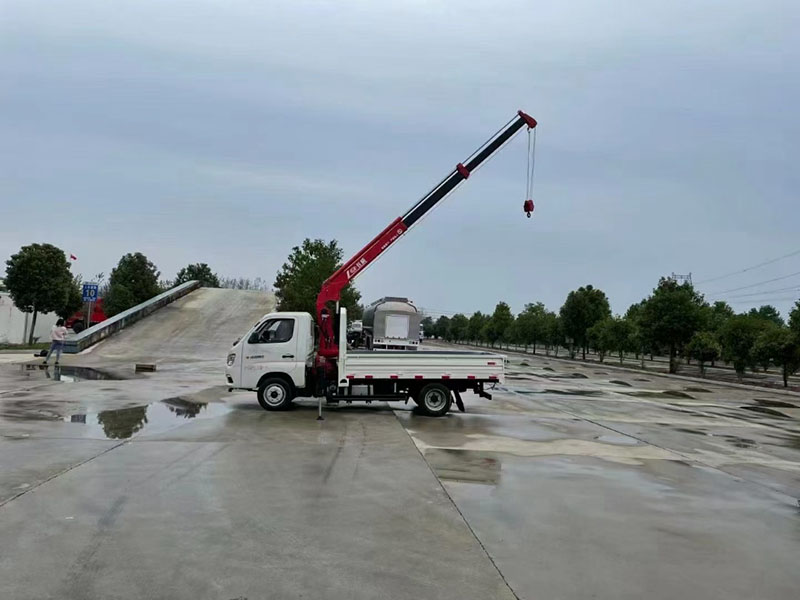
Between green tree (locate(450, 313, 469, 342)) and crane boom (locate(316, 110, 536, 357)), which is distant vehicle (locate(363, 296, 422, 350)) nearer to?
crane boom (locate(316, 110, 536, 357))

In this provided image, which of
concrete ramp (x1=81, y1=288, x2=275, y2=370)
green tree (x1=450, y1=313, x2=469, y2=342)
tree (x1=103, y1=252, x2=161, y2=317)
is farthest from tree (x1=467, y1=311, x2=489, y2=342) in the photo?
concrete ramp (x1=81, y1=288, x2=275, y2=370)

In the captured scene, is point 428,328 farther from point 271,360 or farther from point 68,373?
point 271,360

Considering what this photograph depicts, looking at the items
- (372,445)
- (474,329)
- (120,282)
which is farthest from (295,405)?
(474,329)

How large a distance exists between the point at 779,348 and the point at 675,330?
36.5 ft

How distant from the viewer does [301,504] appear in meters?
6.97

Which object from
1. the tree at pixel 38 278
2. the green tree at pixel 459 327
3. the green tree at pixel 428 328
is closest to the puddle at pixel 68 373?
the tree at pixel 38 278

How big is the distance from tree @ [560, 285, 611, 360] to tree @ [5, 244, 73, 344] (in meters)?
44.5

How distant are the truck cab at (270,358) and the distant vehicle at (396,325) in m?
11.3

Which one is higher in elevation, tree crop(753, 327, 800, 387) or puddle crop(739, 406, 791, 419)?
tree crop(753, 327, 800, 387)

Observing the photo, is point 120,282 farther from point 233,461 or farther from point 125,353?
point 233,461

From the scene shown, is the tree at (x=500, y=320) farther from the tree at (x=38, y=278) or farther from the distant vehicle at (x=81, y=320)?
the tree at (x=38, y=278)

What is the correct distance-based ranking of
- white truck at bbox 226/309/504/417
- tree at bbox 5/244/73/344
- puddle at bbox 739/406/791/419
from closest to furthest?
white truck at bbox 226/309/504/417 < puddle at bbox 739/406/791/419 < tree at bbox 5/244/73/344

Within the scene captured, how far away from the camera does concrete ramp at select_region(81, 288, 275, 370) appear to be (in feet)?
96.7

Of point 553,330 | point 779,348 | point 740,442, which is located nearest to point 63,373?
point 740,442
